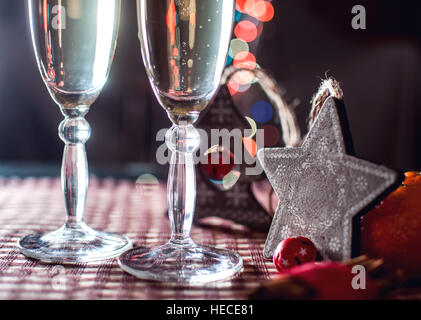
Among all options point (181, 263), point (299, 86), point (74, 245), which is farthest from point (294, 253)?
point (299, 86)

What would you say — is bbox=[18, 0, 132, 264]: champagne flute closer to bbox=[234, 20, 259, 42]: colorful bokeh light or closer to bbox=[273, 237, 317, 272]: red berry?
bbox=[273, 237, 317, 272]: red berry

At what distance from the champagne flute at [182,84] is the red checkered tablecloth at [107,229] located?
0.07 feet

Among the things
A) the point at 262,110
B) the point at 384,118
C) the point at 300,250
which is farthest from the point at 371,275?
the point at 384,118

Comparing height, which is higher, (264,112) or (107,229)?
(264,112)

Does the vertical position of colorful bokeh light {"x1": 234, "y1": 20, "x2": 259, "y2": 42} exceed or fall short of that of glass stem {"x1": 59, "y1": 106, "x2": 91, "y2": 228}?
it exceeds it

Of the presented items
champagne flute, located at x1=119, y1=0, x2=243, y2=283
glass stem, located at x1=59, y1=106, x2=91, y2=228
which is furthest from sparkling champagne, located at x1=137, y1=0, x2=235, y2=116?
glass stem, located at x1=59, y1=106, x2=91, y2=228

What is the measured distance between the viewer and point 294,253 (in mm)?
414

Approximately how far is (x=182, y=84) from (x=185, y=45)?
33 mm

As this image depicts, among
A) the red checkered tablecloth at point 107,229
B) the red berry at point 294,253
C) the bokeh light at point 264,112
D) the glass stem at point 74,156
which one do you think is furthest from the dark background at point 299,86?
the red berry at point 294,253

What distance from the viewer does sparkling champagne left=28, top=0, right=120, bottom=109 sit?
46 cm

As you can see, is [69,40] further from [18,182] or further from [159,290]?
[18,182]

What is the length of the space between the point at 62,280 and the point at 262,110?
0.32 m

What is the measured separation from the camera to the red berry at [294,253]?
0.41 meters

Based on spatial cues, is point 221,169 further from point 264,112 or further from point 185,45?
point 185,45
